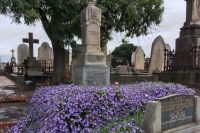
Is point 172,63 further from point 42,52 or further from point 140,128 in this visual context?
point 42,52

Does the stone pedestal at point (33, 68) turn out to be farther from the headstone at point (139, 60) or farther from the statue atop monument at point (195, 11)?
the statue atop monument at point (195, 11)

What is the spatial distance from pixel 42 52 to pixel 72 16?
10.7m

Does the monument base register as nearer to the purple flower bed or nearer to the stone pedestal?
the purple flower bed

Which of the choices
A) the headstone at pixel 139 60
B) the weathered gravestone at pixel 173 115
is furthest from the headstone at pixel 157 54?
the weathered gravestone at pixel 173 115

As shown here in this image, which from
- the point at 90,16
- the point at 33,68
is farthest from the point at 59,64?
the point at 90,16

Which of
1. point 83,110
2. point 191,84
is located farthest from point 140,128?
point 191,84

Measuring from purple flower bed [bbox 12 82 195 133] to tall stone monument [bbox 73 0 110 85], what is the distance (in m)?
4.24

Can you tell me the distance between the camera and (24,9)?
12.9m

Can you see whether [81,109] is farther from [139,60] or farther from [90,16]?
[139,60]

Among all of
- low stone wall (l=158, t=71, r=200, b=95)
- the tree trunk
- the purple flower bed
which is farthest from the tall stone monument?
the tree trunk

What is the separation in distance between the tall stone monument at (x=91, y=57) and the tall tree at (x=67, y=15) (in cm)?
270

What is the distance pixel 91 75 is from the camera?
432 inches

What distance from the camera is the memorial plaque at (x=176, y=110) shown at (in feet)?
19.1

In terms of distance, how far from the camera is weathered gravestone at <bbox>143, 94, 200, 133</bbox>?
5527 millimetres
